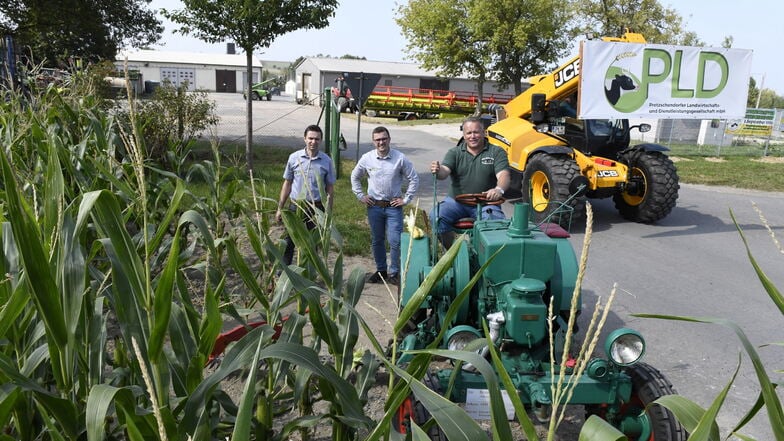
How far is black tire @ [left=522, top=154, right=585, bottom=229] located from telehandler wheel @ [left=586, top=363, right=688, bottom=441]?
4.13 m

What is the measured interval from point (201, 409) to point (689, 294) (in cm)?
533

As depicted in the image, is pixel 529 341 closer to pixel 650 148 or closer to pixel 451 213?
pixel 451 213

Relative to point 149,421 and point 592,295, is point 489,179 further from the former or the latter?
point 149,421

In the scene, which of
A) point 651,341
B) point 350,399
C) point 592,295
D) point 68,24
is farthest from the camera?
point 68,24

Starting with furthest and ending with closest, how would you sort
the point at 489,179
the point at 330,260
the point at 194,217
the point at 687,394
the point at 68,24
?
the point at 68,24
the point at 330,260
the point at 489,179
the point at 687,394
the point at 194,217

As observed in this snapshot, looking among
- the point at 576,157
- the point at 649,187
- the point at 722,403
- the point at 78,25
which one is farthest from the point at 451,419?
the point at 78,25

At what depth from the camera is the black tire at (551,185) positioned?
7.34 metres

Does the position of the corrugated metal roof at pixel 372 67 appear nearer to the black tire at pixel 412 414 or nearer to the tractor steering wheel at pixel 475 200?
the tractor steering wheel at pixel 475 200

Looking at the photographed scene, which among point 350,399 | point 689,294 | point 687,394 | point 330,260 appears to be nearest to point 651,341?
point 687,394

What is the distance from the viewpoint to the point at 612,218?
861 cm

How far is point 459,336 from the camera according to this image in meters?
3.05

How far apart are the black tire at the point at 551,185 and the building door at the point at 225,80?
5089cm

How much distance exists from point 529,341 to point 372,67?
4423 cm

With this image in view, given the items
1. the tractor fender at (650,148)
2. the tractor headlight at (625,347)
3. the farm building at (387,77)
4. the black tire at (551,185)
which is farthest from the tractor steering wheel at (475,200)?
the farm building at (387,77)
